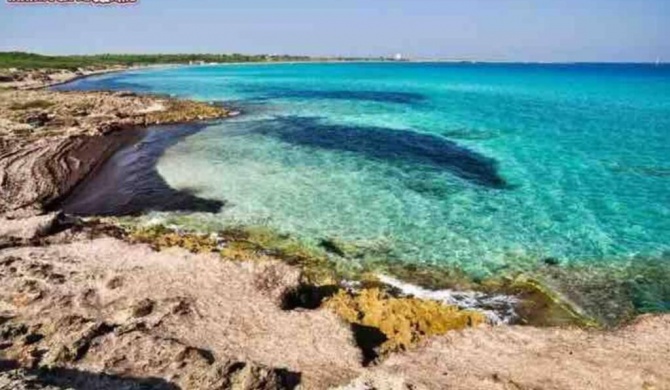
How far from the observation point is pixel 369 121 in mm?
56719

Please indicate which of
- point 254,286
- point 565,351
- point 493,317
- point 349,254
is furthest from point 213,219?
point 565,351

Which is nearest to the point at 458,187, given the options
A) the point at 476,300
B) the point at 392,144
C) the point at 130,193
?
the point at 392,144

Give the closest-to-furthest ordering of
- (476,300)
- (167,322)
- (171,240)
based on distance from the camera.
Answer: (167,322) < (476,300) < (171,240)

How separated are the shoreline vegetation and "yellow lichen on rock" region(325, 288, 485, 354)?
0.05 metres

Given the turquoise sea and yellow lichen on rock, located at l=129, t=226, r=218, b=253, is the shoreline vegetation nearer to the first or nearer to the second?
yellow lichen on rock, located at l=129, t=226, r=218, b=253

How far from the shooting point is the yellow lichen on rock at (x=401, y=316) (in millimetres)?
14945

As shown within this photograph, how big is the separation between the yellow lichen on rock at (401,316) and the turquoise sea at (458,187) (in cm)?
409

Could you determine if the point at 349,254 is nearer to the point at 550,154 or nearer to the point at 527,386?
the point at 527,386

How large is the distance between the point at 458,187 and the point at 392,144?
542 inches

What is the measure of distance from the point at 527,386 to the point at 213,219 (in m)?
16.8

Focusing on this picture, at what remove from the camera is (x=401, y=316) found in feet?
51.4

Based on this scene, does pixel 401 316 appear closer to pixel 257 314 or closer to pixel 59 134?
pixel 257 314

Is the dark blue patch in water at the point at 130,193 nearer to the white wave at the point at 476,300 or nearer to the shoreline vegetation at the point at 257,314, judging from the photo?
A: the shoreline vegetation at the point at 257,314

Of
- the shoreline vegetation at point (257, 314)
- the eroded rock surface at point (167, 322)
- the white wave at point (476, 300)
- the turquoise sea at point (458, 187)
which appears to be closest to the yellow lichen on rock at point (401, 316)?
the shoreline vegetation at point (257, 314)
